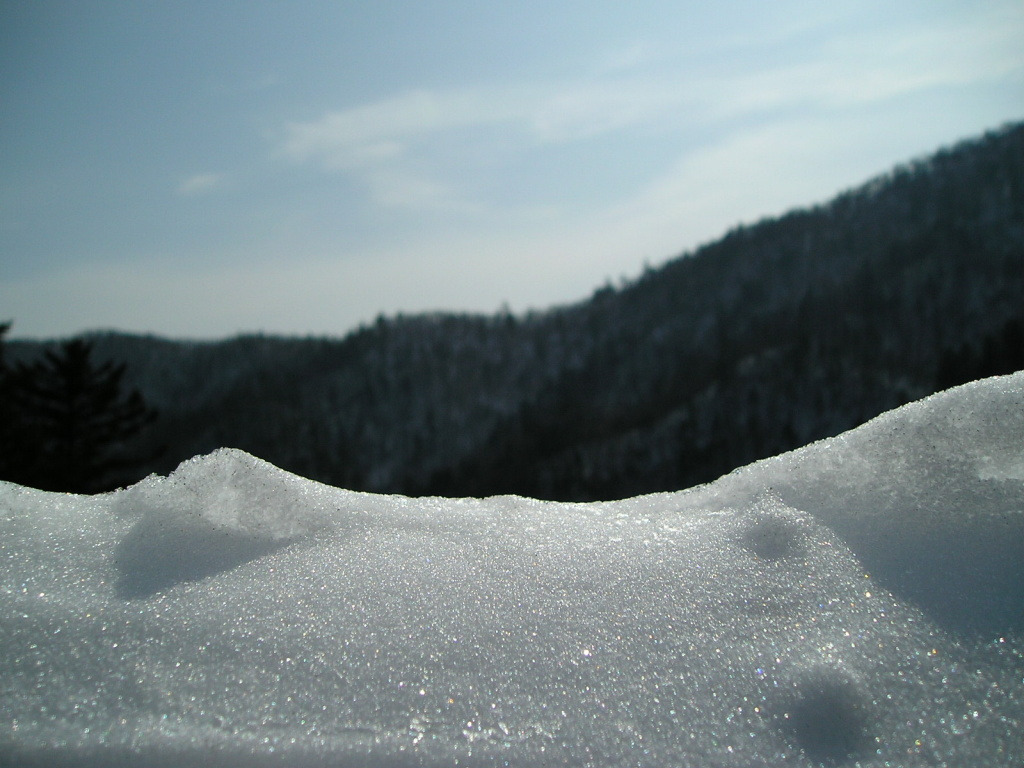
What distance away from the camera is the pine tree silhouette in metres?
24.8

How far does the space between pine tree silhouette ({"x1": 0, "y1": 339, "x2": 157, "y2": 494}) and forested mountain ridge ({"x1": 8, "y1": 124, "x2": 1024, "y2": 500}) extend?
8587 centimetres

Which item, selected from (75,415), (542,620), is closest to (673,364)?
(75,415)

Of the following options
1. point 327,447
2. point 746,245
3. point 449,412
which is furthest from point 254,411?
point 746,245

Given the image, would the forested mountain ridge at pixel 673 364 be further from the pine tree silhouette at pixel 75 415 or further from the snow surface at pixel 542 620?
the snow surface at pixel 542 620

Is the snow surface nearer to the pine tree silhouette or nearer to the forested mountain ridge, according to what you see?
the pine tree silhouette

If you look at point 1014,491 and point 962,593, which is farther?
point 1014,491

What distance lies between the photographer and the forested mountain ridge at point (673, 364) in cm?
11344

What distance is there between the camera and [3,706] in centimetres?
125

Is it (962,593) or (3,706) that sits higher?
(3,706)

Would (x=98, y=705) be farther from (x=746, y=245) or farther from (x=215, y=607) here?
(x=746, y=245)

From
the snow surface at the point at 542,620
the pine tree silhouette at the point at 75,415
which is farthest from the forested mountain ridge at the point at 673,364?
the snow surface at the point at 542,620

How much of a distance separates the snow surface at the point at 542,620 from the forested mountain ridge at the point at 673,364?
3737 inches

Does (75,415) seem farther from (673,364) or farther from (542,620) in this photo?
(673,364)

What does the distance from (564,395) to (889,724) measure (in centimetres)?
15512
